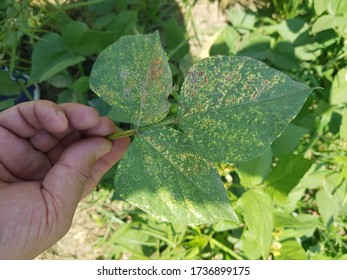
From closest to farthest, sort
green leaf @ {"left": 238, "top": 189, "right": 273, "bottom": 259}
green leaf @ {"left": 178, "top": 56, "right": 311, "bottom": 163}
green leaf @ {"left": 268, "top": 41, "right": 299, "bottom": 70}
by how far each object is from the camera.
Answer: green leaf @ {"left": 178, "top": 56, "right": 311, "bottom": 163}, green leaf @ {"left": 238, "top": 189, "right": 273, "bottom": 259}, green leaf @ {"left": 268, "top": 41, "right": 299, "bottom": 70}

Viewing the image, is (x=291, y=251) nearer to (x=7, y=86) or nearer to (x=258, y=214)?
(x=258, y=214)

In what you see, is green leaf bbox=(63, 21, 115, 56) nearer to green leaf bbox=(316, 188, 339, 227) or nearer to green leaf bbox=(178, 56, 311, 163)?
green leaf bbox=(178, 56, 311, 163)

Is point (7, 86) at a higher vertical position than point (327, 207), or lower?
higher

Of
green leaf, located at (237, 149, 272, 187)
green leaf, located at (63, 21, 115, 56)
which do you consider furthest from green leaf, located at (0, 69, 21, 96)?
green leaf, located at (237, 149, 272, 187)

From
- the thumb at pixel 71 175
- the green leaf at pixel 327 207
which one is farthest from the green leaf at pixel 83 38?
the green leaf at pixel 327 207

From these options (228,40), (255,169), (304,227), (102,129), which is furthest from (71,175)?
(304,227)

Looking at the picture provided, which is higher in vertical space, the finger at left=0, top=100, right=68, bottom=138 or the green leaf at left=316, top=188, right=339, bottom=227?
the finger at left=0, top=100, right=68, bottom=138
